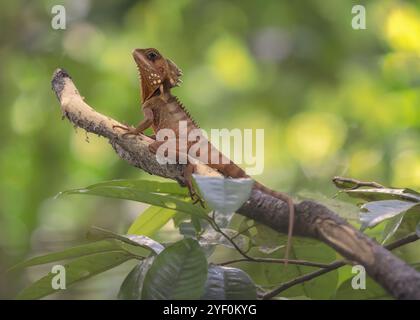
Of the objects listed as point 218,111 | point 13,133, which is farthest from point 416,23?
point 13,133

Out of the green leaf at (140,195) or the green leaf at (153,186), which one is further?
the green leaf at (153,186)

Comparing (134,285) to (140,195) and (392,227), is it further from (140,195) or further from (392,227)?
(392,227)

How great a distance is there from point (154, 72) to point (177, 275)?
166 cm

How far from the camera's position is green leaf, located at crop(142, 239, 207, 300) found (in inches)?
54.2

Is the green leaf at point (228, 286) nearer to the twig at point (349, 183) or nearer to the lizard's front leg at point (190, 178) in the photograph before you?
the lizard's front leg at point (190, 178)

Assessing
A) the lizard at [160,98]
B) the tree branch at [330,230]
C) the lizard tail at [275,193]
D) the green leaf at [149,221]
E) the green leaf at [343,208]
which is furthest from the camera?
the lizard at [160,98]

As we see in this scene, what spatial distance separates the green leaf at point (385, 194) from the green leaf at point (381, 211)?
78 millimetres

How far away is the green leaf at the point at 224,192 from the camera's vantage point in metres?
1.24

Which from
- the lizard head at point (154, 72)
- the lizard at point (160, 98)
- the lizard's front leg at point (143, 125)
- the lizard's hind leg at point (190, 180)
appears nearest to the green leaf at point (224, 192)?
the lizard's hind leg at point (190, 180)

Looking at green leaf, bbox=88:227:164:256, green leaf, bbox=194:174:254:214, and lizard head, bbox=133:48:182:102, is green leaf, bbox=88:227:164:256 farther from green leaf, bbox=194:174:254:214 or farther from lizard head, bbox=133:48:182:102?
lizard head, bbox=133:48:182:102

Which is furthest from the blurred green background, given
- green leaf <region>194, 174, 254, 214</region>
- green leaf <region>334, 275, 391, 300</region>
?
green leaf <region>194, 174, 254, 214</region>

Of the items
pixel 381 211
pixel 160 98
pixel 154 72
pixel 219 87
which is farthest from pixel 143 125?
pixel 219 87

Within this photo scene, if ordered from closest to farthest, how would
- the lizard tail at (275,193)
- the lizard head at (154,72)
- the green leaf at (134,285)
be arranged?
1. the lizard tail at (275,193)
2. the green leaf at (134,285)
3. the lizard head at (154,72)

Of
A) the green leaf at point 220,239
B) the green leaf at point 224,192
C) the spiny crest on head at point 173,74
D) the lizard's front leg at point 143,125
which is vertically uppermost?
the spiny crest on head at point 173,74
